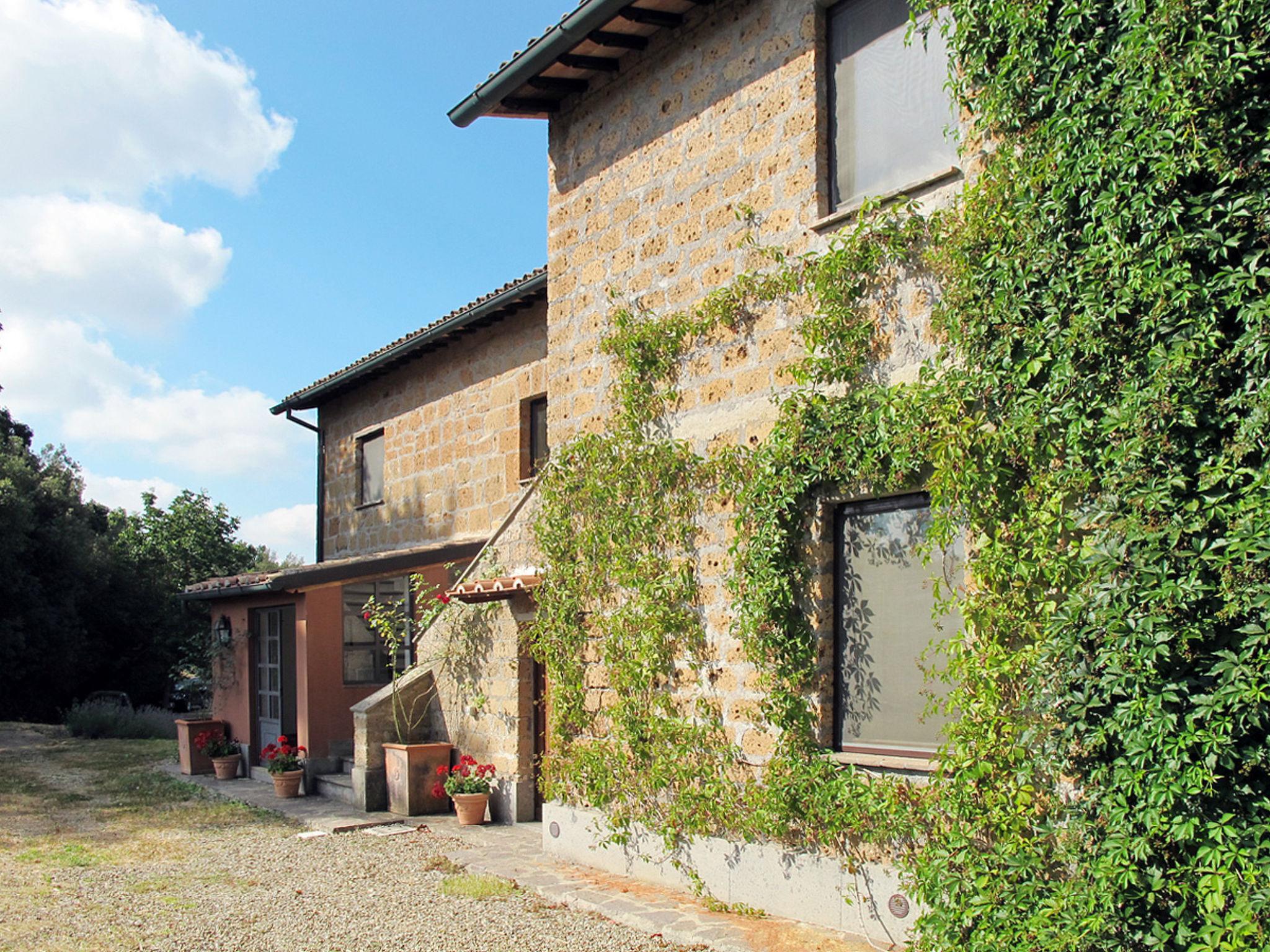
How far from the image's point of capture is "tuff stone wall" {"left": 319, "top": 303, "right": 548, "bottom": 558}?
1180cm

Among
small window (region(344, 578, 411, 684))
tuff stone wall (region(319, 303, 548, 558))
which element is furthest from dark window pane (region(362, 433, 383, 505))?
small window (region(344, 578, 411, 684))

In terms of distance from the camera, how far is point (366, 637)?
12.3m

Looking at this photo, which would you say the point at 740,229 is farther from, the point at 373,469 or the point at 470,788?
the point at 373,469

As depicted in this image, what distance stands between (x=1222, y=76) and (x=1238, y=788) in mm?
2786

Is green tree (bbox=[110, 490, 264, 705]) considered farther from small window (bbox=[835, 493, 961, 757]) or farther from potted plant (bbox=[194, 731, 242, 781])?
small window (bbox=[835, 493, 961, 757])

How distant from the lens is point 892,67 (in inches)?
245

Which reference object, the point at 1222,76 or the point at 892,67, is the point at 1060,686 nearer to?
the point at 1222,76

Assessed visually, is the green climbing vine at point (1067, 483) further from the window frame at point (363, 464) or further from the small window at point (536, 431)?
the window frame at point (363, 464)

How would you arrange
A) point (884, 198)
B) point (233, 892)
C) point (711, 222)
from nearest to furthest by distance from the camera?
1. point (884, 198)
2. point (711, 222)
3. point (233, 892)

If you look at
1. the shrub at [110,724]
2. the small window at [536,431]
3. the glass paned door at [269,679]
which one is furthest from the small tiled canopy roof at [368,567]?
the shrub at [110,724]

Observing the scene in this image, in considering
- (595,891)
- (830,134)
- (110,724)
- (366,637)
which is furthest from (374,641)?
(110,724)

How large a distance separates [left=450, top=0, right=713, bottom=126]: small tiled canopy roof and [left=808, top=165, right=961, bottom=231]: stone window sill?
1.98 meters

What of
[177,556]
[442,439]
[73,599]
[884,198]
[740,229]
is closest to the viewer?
[884,198]

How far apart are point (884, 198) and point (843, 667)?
2582 millimetres
